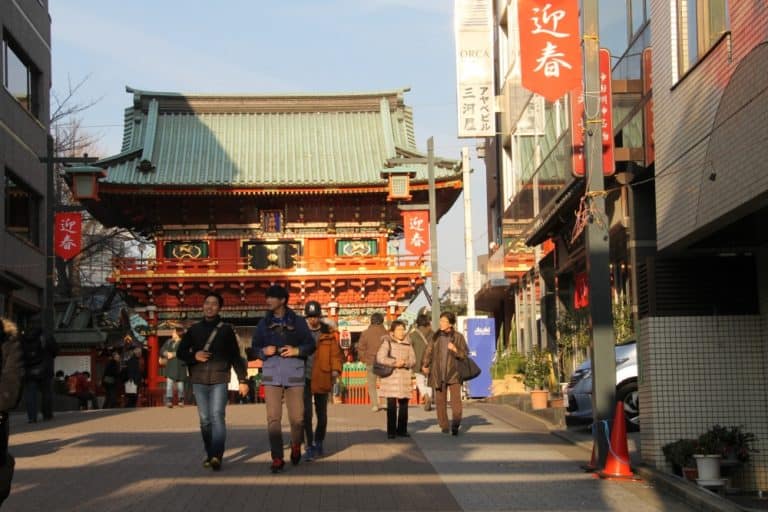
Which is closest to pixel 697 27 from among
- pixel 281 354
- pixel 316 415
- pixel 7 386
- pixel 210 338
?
pixel 281 354

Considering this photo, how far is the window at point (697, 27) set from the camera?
11.5 meters

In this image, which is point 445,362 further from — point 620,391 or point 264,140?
point 264,140

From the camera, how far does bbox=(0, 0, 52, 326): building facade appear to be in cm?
3378

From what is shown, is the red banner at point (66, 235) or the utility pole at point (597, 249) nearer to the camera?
the utility pole at point (597, 249)

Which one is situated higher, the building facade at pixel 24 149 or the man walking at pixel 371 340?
the building facade at pixel 24 149

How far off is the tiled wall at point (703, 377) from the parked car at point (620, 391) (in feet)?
12.5

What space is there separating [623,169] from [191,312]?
29362mm

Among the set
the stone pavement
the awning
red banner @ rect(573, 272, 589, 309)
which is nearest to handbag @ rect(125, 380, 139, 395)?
the awning

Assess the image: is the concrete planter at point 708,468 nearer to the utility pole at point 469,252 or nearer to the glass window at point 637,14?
the glass window at point 637,14

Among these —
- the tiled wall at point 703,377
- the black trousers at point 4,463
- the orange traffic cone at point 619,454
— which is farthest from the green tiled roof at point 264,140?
the black trousers at point 4,463

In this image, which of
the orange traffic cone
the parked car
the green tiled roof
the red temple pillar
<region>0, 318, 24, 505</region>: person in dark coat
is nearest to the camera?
<region>0, 318, 24, 505</region>: person in dark coat

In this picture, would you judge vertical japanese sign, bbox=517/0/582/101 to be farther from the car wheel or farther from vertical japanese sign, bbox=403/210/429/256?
vertical japanese sign, bbox=403/210/429/256

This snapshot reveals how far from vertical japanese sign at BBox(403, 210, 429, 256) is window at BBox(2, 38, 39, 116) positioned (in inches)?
512

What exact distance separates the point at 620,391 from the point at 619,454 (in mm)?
4591
